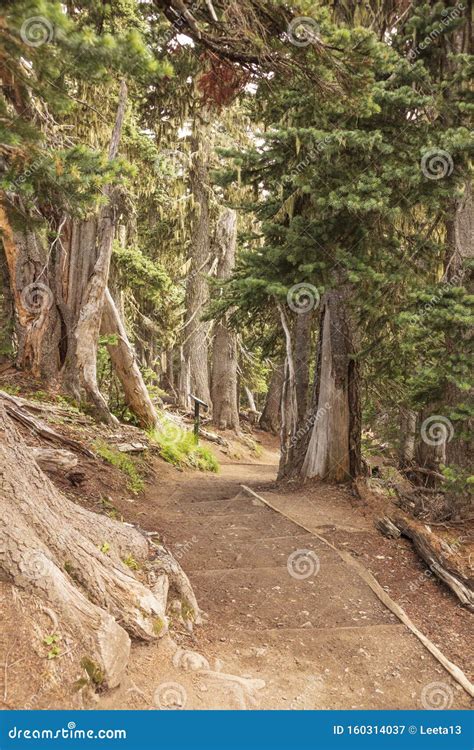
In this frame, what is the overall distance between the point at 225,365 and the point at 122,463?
1090cm

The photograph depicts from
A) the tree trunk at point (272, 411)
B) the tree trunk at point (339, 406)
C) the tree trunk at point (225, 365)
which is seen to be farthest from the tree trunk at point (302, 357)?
the tree trunk at point (272, 411)

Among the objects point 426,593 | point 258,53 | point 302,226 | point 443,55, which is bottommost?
point 426,593

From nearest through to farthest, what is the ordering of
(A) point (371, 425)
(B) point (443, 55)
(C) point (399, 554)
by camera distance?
(C) point (399, 554), (B) point (443, 55), (A) point (371, 425)

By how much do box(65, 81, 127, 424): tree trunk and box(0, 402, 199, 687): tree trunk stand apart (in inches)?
242

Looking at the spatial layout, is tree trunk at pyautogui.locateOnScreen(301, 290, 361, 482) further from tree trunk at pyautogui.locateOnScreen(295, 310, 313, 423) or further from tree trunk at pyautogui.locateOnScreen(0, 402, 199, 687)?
tree trunk at pyautogui.locateOnScreen(0, 402, 199, 687)

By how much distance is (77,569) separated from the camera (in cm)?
344

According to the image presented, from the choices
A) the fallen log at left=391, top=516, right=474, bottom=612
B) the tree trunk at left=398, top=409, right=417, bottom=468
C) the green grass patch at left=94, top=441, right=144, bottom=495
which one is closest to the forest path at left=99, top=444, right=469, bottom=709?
the fallen log at left=391, top=516, right=474, bottom=612

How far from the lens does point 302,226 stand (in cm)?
763

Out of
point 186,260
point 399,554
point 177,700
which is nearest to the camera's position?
point 177,700

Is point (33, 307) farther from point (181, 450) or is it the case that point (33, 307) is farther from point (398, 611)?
point (398, 611)

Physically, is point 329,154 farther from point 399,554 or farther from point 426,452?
point 426,452

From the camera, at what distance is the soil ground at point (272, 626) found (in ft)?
9.50
